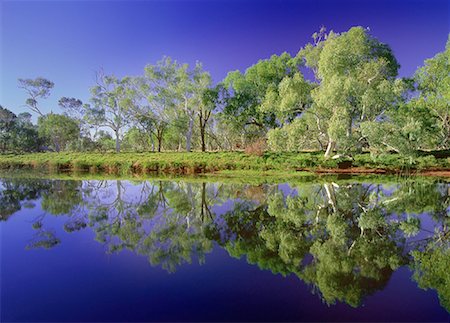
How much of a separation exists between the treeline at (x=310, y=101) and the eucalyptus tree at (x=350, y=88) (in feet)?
0.23

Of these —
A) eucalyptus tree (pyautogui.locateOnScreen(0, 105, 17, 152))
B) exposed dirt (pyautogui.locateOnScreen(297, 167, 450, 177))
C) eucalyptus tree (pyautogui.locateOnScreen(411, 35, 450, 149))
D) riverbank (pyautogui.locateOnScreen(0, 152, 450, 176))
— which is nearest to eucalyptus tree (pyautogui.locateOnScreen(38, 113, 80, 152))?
eucalyptus tree (pyautogui.locateOnScreen(0, 105, 17, 152))

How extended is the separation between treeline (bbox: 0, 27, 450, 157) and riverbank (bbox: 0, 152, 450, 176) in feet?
3.41

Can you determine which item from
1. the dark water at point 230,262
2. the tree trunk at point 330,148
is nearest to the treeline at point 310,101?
the tree trunk at point 330,148

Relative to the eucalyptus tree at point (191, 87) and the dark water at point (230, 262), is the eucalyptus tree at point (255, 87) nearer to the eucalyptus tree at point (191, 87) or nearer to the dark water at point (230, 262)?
the eucalyptus tree at point (191, 87)

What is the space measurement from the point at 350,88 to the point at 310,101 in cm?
449

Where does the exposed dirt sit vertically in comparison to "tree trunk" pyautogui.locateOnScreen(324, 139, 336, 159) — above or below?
below

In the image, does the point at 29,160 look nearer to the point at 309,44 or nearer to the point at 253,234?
the point at 309,44

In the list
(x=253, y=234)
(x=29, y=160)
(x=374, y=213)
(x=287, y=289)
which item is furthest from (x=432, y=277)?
(x=29, y=160)

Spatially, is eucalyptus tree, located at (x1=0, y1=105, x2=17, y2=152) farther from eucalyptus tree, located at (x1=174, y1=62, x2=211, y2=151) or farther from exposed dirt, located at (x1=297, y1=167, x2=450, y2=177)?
exposed dirt, located at (x1=297, y1=167, x2=450, y2=177)

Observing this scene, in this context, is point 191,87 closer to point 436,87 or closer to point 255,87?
point 255,87

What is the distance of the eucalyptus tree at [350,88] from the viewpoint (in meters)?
20.6

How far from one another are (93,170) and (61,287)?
27.1 m

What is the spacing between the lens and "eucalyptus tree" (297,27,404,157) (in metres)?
20.6

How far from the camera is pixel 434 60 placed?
92.7 ft
